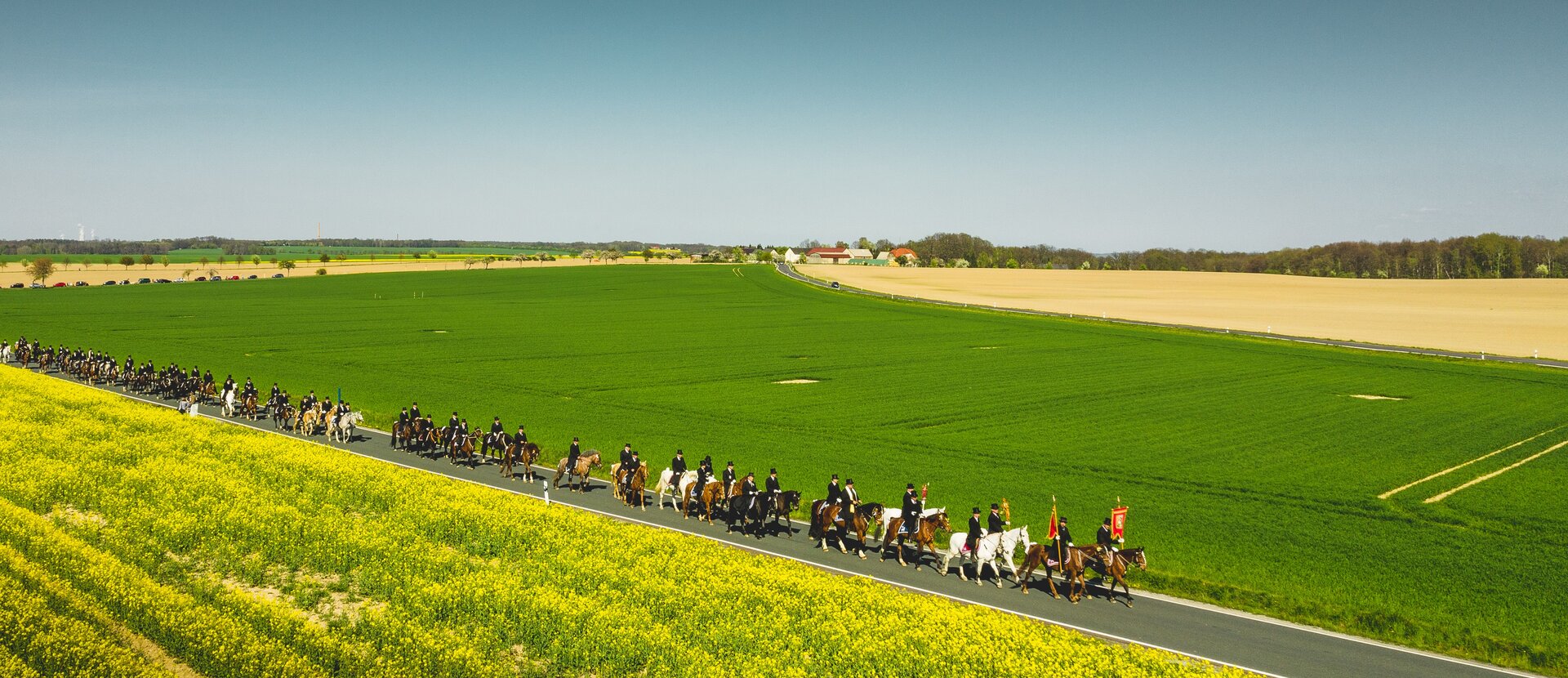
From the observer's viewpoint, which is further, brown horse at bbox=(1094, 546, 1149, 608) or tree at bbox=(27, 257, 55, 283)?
tree at bbox=(27, 257, 55, 283)

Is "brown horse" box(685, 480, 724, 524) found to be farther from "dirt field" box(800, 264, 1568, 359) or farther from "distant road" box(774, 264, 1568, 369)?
"dirt field" box(800, 264, 1568, 359)

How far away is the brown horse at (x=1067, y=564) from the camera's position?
19312mm

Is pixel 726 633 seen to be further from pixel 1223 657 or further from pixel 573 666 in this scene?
pixel 1223 657

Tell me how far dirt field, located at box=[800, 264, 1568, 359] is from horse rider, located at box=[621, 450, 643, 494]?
223 ft

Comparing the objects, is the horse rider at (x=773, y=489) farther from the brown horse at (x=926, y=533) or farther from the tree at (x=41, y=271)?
the tree at (x=41, y=271)

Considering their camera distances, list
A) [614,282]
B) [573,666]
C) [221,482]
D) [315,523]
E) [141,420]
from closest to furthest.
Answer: [573,666], [315,523], [221,482], [141,420], [614,282]

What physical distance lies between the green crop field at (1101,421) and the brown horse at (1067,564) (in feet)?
7.46

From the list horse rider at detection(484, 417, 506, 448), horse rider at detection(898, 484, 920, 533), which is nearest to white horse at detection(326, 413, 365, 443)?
horse rider at detection(484, 417, 506, 448)

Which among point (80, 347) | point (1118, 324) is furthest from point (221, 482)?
point (1118, 324)

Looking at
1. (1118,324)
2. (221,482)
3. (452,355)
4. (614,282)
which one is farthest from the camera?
(614,282)

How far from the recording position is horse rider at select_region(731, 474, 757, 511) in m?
23.4

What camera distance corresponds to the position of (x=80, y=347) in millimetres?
65562

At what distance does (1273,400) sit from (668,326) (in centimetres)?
5609

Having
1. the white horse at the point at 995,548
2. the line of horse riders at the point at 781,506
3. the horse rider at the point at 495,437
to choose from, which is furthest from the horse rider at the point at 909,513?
the horse rider at the point at 495,437
